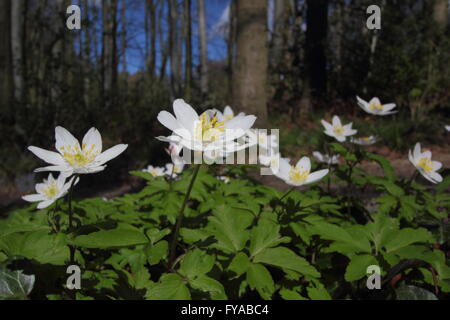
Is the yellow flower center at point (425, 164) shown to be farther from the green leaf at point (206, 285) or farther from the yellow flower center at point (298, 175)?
the green leaf at point (206, 285)

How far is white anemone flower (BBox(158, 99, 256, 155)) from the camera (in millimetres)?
1071

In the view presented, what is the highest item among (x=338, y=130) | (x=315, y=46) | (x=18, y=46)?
(x=315, y=46)

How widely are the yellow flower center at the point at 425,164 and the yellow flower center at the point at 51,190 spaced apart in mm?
1790

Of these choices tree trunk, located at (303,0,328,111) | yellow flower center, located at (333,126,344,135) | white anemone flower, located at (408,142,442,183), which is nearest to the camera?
white anemone flower, located at (408,142,442,183)

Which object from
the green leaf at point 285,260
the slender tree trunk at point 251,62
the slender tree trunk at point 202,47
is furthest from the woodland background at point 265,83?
the green leaf at point 285,260

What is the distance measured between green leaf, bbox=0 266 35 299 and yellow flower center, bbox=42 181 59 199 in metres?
0.43

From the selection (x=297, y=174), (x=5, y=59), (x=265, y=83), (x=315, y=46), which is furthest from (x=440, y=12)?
(x=5, y=59)

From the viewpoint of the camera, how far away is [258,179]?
349cm

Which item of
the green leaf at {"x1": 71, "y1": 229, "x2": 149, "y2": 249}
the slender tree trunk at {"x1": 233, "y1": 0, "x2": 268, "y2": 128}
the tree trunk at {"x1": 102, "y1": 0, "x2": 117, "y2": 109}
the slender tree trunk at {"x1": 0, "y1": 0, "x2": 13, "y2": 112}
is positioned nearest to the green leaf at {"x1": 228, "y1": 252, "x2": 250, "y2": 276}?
the green leaf at {"x1": 71, "y1": 229, "x2": 149, "y2": 249}

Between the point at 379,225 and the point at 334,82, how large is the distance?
31.9 feet

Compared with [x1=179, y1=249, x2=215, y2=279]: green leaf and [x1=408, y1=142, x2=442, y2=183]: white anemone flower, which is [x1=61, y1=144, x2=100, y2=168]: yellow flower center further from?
[x1=408, y1=142, x2=442, y2=183]: white anemone flower

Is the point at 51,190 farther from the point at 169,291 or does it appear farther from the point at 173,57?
the point at 173,57

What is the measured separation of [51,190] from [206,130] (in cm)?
81
